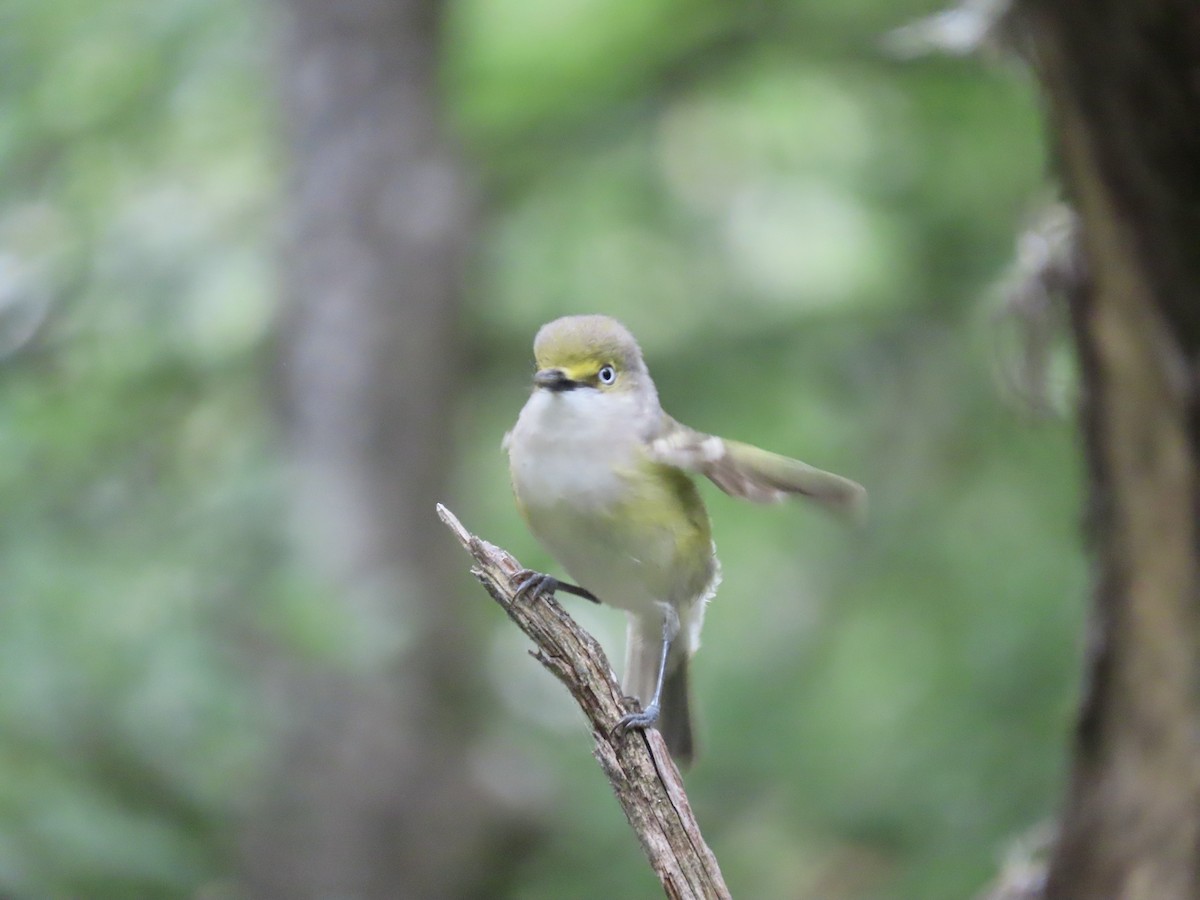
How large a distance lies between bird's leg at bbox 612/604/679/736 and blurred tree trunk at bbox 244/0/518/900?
3363mm

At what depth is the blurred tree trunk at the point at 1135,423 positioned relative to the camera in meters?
2.84

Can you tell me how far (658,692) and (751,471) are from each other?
0.52 meters

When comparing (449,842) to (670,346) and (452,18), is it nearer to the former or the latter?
(670,346)

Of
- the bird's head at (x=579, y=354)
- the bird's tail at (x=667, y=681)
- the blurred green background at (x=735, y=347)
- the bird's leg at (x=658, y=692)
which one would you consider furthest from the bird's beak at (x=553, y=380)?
the blurred green background at (x=735, y=347)

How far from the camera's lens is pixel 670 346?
23.5 feet

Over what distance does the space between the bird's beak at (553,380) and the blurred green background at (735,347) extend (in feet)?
3.67

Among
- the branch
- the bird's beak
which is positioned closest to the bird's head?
the bird's beak

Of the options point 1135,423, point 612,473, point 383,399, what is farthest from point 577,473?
point 383,399

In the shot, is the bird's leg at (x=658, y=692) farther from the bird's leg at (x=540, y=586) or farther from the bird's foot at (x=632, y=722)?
the bird's leg at (x=540, y=586)

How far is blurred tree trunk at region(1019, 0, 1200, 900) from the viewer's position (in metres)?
2.84

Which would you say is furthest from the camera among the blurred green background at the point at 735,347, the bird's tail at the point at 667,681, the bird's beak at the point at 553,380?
the blurred green background at the point at 735,347

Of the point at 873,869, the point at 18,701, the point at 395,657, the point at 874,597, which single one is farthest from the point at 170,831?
the point at 874,597

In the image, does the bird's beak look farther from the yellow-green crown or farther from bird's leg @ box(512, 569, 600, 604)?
bird's leg @ box(512, 569, 600, 604)

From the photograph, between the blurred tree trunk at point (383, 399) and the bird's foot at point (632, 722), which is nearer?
the bird's foot at point (632, 722)
